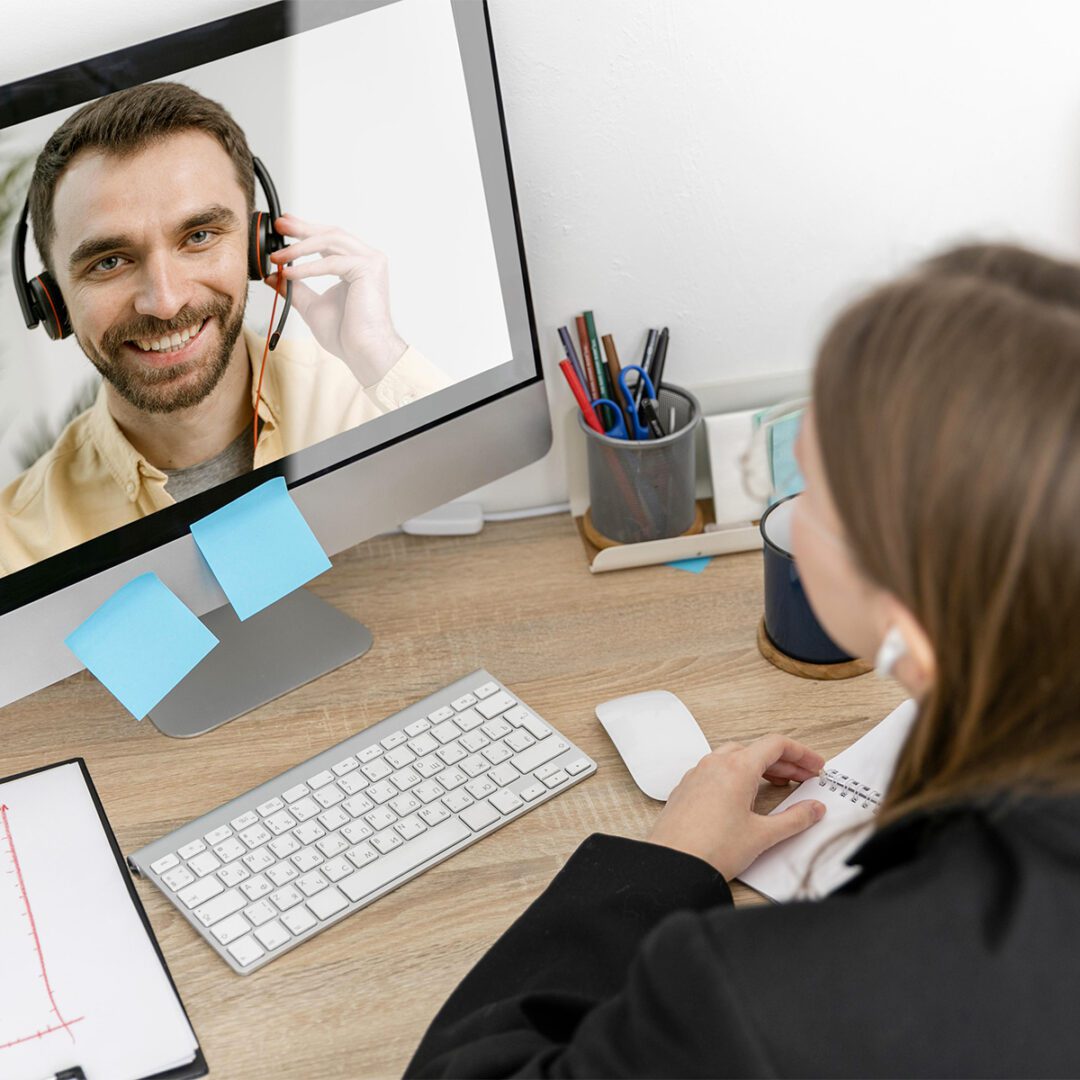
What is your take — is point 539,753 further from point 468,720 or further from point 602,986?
point 602,986

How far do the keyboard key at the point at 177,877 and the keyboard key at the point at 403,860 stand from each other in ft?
0.32

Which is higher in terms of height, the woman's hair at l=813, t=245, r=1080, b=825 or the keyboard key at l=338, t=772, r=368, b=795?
the woman's hair at l=813, t=245, r=1080, b=825

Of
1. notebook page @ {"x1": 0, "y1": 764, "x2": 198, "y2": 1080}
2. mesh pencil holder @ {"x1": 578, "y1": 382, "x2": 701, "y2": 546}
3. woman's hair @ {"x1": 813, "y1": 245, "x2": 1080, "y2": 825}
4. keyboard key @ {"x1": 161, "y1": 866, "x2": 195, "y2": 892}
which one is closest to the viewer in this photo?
woman's hair @ {"x1": 813, "y1": 245, "x2": 1080, "y2": 825}

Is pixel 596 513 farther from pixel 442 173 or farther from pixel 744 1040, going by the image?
pixel 744 1040

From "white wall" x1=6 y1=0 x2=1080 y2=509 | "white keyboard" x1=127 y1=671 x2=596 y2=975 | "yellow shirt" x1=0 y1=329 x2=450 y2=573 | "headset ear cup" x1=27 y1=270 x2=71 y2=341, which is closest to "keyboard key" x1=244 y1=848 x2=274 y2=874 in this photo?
"white keyboard" x1=127 y1=671 x2=596 y2=975

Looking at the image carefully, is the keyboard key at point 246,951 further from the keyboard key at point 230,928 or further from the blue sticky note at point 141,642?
the blue sticky note at point 141,642

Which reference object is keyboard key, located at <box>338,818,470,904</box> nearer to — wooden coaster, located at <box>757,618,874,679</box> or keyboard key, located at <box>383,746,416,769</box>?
keyboard key, located at <box>383,746,416,769</box>

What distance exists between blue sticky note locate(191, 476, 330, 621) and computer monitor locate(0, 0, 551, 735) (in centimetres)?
1

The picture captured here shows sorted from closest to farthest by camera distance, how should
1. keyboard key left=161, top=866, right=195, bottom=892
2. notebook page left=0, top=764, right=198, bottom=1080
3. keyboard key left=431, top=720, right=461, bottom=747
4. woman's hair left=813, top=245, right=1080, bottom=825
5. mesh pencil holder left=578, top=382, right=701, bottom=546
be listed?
woman's hair left=813, top=245, right=1080, bottom=825 → notebook page left=0, top=764, right=198, bottom=1080 → keyboard key left=161, top=866, right=195, bottom=892 → keyboard key left=431, top=720, right=461, bottom=747 → mesh pencil holder left=578, top=382, right=701, bottom=546

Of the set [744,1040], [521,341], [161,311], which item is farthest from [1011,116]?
[744,1040]

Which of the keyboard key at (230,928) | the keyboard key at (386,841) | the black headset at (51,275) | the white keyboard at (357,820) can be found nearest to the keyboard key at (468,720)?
the white keyboard at (357,820)

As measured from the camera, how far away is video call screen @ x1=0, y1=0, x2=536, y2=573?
802 millimetres

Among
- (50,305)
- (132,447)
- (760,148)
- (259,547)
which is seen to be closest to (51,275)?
(50,305)

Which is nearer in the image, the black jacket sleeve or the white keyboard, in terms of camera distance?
the black jacket sleeve
